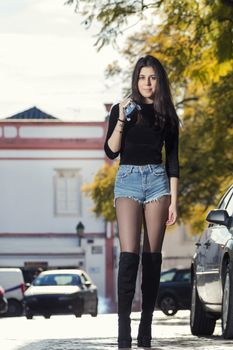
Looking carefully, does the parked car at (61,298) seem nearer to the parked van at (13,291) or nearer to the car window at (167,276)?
the car window at (167,276)

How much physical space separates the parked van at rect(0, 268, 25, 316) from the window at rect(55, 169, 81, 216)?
773 inches

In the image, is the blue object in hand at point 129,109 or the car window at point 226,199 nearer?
the blue object in hand at point 129,109

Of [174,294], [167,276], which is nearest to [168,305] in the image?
[174,294]

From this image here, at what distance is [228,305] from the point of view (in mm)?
12398

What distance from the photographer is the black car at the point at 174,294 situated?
146 feet

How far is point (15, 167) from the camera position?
70.4m

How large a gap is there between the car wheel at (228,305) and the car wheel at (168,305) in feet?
102

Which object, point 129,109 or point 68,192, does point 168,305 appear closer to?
point 68,192

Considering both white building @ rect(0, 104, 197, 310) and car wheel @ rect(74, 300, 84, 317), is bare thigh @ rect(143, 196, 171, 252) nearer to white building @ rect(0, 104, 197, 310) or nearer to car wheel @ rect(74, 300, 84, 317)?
car wheel @ rect(74, 300, 84, 317)

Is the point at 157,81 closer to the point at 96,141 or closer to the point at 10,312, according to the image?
the point at 10,312

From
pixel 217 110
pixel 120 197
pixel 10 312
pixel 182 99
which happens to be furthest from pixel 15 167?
pixel 120 197

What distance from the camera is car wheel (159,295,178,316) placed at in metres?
A: 44.3

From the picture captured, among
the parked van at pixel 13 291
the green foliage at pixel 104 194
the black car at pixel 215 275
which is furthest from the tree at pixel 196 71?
the parked van at pixel 13 291

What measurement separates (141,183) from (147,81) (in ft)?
2.32
